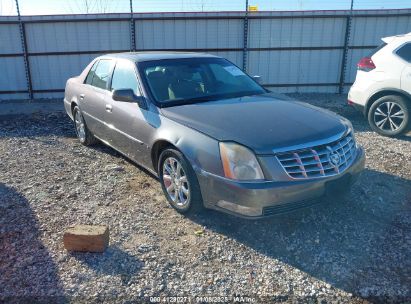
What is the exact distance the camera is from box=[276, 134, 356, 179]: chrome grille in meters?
3.30

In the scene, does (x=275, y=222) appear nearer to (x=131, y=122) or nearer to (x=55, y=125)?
(x=131, y=122)

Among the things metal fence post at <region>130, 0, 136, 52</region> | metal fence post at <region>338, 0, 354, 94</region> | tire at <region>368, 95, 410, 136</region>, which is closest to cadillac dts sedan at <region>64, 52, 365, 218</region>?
tire at <region>368, 95, 410, 136</region>

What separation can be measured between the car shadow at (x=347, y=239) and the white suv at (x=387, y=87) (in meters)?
2.61

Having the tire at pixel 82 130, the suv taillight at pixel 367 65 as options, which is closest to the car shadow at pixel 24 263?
the tire at pixel 82 130

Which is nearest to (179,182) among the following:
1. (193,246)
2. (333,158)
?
(193,246)

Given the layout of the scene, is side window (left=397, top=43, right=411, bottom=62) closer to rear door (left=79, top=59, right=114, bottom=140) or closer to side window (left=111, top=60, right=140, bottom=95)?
side window (left=111, top=60, right=140, bottom=95)

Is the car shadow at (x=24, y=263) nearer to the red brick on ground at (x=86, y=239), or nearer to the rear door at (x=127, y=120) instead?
the red brick on ground at (x=86, y=239)

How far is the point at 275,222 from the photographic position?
3854 mm

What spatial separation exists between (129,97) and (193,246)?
1.81 m

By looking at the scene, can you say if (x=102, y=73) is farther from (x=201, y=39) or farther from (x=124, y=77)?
(x=201, y=39)

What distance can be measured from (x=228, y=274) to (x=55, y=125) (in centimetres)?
640

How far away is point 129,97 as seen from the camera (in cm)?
434

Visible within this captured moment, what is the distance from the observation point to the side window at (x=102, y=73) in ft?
17.9

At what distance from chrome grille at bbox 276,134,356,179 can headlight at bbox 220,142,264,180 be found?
0.71 ft
